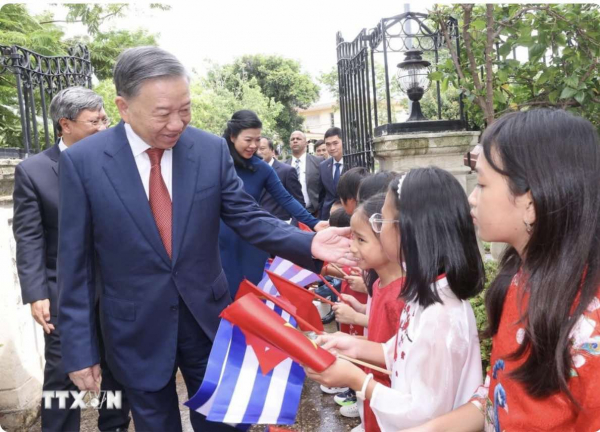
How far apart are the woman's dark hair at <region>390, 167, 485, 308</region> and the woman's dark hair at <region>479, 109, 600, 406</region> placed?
465mm

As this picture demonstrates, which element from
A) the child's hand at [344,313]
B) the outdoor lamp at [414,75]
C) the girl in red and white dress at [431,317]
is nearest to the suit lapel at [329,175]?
the outdoor lamp at [414,75]

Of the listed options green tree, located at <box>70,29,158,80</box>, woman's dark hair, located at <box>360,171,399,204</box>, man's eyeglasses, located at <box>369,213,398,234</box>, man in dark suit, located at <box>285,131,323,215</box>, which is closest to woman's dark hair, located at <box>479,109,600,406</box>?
man's eyeglasses, located at <box>369,213,398,234</box>

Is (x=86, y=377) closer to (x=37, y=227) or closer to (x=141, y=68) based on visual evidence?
(x=37, y=227)

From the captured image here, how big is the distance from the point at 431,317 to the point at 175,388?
1344 mm

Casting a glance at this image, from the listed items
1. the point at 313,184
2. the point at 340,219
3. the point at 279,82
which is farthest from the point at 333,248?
the point at 279,82

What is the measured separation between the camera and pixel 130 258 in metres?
2.39

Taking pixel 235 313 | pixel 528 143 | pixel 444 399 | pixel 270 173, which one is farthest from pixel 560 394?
pixel 270 173

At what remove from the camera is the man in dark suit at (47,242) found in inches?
124

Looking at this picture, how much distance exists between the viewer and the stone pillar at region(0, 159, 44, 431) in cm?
391

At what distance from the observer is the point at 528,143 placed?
134 cm

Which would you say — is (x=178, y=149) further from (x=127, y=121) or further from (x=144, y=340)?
(x=144, y=340)

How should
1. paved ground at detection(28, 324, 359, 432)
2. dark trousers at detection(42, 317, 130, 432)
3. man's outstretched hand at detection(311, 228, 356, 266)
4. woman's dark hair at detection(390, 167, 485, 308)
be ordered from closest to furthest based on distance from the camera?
woman's dark hair at detection(390, 167, 485, 308)
man's outstretched hand at detection(311, 228, 356, 266)
dark trousers at detection(42, 317, 130, 432)
paved ground at detection(28, 324, 359, 432)

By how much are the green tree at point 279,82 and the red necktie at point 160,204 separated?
3604 cm

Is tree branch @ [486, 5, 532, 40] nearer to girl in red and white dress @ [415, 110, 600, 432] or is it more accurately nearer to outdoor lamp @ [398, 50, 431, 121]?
outdoor lamp @ [398, 50, 431, 121]
